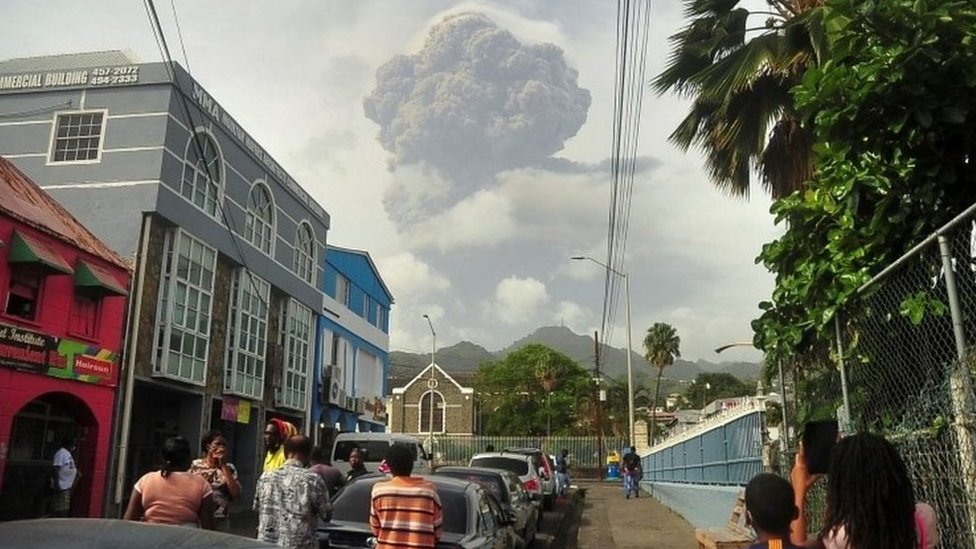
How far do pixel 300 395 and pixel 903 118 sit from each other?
2691 cm

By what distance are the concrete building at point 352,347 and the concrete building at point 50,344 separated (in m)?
13.9

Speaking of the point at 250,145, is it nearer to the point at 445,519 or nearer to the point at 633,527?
the point at 633,527

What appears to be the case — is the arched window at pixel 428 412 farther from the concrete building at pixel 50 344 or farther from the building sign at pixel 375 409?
the concrete building at pixel 50 344

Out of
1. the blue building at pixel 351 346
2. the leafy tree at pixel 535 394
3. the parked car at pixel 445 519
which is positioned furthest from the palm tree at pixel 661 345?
the parked car at pixel 445 519

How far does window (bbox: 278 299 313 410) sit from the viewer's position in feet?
92.5

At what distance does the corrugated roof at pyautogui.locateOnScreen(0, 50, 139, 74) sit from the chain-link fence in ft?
66.2

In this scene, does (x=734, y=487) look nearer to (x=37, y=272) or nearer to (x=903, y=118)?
(x=903, y=118)

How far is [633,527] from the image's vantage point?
57.5 ft

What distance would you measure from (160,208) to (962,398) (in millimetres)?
18647

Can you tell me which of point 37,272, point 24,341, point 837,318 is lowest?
point 837,318

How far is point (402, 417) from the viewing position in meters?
69.8

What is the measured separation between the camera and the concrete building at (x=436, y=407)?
69250mm

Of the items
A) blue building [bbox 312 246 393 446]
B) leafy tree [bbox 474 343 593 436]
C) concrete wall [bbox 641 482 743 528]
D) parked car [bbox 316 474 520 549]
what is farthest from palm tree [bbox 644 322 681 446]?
parked car [bbox 316 474 520 549]

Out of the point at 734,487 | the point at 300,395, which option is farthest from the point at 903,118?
the point at 300,395
